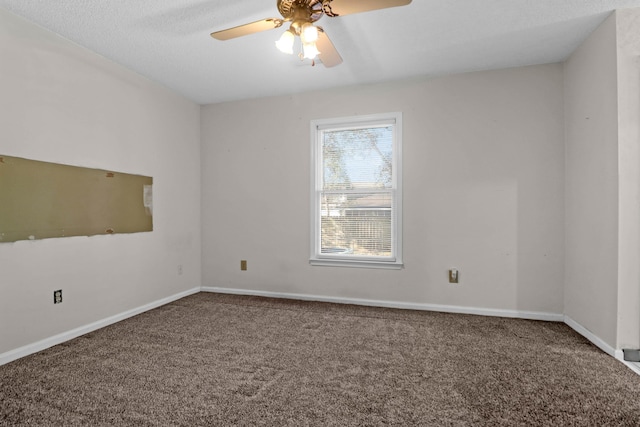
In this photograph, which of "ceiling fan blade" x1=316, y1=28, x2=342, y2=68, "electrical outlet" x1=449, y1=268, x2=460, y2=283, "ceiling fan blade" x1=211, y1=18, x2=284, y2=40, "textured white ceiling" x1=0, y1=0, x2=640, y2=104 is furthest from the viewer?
"electrical outlet" x1=449, y1=268, x2=460, y2=283

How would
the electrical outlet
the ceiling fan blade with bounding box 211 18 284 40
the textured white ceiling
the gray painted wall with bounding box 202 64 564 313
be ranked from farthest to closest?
the electrical outlet → the gray painted wall with bounding box 202 64 564 313 → the textured white ceiling → the ceiling fan blade with bounding box 211 18 284 40

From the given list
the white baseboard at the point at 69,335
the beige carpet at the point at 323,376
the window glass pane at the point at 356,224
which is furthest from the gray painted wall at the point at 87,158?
the window glass pane at the point at 356,224

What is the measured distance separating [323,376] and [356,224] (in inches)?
78.7

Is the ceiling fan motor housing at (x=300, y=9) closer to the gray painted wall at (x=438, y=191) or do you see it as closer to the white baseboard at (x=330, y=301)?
the gray painted wall at (x=438, y=191)

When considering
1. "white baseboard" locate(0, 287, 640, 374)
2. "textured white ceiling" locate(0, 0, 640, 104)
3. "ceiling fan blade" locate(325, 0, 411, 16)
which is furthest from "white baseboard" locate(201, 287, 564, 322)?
"ceiling fan blade" locate(325, 0, 411, 16)

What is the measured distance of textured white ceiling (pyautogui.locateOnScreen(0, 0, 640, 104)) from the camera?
2379mm

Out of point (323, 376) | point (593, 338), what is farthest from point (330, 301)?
point (593, 338)

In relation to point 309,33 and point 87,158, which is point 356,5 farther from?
point 87,158

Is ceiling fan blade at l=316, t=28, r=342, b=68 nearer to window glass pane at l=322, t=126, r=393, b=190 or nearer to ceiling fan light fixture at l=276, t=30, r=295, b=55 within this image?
ceiling fan light fixture at l=276, t=30, r=295, b=55

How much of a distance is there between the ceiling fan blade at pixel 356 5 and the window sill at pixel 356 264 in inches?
98.8

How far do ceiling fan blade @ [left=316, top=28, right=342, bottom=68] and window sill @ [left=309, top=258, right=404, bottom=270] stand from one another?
2.10m

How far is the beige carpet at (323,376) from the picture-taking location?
1.72 m

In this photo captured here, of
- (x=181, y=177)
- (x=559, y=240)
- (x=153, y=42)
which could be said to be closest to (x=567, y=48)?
(x=559, y=240)

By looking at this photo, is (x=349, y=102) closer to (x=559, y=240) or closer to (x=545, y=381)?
(x=559, y=240)
